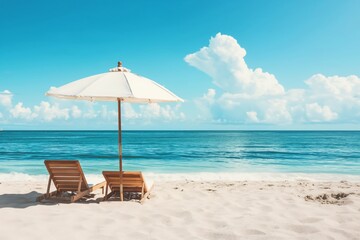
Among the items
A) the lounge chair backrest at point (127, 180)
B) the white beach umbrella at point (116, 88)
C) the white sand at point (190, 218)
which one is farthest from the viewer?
the lounge chair backrest at point (127, 180)

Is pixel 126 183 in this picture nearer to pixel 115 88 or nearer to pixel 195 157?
pixel 115 88

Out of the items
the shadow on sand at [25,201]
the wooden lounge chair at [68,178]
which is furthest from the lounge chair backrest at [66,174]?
the shadow on sand at [25,201]

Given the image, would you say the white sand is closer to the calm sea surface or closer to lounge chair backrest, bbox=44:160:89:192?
lounge chair backrest, bbox=44:160:89:192

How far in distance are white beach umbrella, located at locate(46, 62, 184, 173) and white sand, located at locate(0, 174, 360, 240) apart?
2076 mm

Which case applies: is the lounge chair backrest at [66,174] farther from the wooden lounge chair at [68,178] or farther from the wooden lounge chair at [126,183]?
the wooden lounge chair at [126,183]

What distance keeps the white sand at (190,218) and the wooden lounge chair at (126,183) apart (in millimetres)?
283

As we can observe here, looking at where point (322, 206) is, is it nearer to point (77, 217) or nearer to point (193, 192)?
point (193, 192)

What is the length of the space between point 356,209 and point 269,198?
168 cm

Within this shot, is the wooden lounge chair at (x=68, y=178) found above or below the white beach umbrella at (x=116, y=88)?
below

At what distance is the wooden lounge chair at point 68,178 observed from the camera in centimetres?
627

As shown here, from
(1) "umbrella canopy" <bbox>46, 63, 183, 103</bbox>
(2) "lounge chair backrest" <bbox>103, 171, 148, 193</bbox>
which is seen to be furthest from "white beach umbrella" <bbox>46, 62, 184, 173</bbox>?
(2) "lounge chair backrest" <bbox>103, 171, 148, 193</bbox>

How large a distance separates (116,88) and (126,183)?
2159 mm

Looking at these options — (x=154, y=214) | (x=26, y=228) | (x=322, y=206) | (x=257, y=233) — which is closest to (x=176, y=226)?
(x=154, y=214)

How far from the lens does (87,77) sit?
21.1ft
